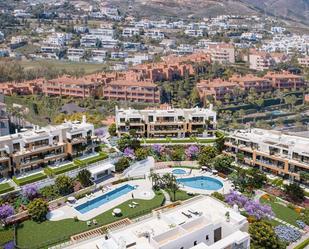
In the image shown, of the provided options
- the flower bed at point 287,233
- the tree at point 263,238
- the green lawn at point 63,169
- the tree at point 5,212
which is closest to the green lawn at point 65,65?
the green lawn at point 63,169

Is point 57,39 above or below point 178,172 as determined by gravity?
above

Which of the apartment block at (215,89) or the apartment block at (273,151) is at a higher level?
the apartment block at (215,89)

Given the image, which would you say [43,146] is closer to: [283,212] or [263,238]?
[283,212]

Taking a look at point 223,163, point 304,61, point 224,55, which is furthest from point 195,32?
point 223,163

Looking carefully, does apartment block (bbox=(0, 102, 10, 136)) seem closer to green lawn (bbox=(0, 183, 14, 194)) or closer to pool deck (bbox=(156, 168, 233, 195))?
green lawn (bbox=(0, 183, 14, 194))

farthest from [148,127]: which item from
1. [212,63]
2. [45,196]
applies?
[212,63]

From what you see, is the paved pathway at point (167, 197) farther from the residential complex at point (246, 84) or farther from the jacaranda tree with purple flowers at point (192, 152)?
the residential complex at point (246, 84)

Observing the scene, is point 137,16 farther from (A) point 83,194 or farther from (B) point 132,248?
(B) point 132,248
